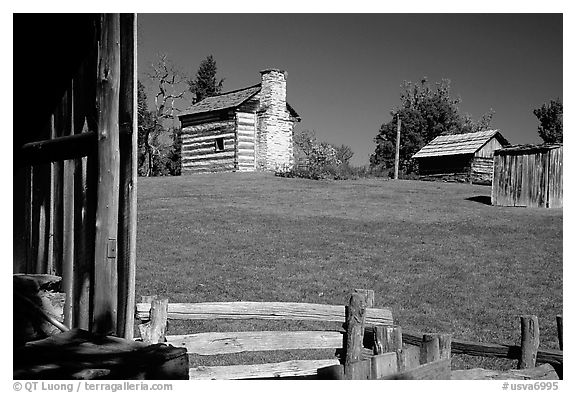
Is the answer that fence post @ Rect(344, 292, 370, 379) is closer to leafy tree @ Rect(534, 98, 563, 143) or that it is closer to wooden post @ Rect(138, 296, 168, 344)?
wooden post @ Rect(138, 296, 168, 344)

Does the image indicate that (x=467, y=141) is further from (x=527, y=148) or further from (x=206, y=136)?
(x=206, y=136)

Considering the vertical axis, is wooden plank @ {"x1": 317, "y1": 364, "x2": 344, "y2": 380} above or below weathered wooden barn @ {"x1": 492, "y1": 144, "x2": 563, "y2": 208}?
below

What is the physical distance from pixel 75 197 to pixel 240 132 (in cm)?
1472

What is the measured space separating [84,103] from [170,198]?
12.4m

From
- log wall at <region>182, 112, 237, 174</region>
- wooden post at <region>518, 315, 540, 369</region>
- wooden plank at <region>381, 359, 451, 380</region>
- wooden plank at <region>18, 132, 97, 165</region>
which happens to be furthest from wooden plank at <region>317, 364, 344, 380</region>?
log wall at <region>182, 112, 237, 174</region>


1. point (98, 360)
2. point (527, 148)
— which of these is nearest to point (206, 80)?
point (527, 148)

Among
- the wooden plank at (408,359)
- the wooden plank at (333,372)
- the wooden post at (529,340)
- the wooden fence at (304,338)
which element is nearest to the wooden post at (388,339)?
the wooden fence at (304,338)

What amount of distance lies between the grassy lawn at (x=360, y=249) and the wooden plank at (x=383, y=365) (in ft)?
12.9

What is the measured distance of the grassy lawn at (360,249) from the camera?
8.87m

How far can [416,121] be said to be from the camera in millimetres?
13172

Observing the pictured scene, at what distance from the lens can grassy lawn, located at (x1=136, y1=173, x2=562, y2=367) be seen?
8.87 m

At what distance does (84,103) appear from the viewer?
13.6ft

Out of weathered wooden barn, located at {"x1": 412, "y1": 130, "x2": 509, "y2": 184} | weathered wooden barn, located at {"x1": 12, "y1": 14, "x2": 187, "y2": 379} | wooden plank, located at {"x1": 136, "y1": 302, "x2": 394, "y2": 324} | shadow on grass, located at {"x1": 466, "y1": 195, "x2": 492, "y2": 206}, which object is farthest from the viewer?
weathered wooden barn, located at {"x1": 412, "y1": 130, "x2": 509, "y2": 184}

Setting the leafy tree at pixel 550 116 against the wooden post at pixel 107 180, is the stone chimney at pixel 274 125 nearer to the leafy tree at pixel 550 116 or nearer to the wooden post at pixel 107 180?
the leafy tree at pixel 550 116
